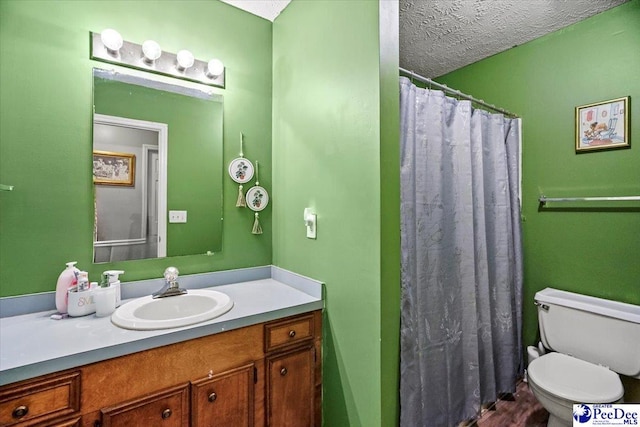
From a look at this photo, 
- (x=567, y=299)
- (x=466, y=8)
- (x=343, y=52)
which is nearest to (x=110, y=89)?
(x=343, y=52)

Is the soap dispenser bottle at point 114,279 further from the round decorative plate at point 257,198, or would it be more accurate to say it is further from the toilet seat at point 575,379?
the toilet seat at point 575,379

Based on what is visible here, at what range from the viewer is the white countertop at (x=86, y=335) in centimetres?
94

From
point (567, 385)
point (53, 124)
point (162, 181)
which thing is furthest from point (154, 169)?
point (567, 385)

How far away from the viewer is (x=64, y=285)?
1316 millimetres

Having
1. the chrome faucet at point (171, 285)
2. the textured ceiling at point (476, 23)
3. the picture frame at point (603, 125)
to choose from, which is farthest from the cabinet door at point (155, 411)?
the picture frame at point (603, 125)

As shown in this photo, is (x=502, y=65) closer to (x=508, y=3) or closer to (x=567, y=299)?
(x=508, y=3)

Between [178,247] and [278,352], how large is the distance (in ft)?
2.67

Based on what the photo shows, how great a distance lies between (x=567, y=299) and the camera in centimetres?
191

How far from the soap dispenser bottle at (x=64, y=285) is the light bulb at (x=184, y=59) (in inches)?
45.1

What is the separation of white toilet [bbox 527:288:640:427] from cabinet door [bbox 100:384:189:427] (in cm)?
168

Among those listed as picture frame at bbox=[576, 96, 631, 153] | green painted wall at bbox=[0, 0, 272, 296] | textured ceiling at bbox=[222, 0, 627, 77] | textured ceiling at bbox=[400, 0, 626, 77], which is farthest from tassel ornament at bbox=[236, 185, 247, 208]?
picture frame at bbox=[576, 96, 631, 153]

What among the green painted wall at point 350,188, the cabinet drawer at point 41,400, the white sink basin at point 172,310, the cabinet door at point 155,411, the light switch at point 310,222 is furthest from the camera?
the light switch at point 310,222

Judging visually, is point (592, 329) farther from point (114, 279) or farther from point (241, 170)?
point (114, 279)

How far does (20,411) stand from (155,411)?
0.38 meters
